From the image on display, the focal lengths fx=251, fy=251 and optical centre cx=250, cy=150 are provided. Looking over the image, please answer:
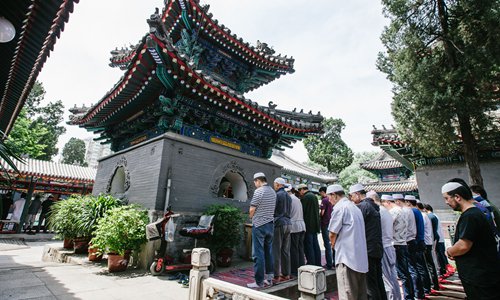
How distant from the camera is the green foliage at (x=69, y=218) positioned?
6.96 metres

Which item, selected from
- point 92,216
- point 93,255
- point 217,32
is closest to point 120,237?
point 93,255

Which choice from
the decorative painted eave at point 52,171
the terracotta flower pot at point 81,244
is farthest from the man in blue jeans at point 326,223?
the decorative painted eave at point 52,171

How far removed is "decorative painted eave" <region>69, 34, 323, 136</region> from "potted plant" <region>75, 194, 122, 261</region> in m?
3.03

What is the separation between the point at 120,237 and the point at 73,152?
150 ft

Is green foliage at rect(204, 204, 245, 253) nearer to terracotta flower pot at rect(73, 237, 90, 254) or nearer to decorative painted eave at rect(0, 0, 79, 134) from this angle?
terracotta flower pot at rect(73, 237, 90, 254)

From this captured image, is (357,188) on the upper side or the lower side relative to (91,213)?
upper

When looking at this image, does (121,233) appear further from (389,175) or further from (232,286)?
(389,175)

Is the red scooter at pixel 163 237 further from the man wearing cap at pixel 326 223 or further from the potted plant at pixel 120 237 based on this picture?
the man wearing cap at pixel 326 223

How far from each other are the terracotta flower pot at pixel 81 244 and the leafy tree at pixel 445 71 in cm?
1174

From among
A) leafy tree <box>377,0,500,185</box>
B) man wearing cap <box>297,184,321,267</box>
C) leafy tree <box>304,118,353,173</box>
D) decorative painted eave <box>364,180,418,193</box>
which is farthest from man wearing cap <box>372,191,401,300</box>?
leafy tree <box>304,118,353,173</box>

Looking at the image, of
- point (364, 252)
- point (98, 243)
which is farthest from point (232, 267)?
point (364, 252)

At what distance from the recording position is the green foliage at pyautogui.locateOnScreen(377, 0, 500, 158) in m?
8.16

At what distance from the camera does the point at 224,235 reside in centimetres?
675

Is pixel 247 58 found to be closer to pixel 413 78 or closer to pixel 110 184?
pixel 413 78
